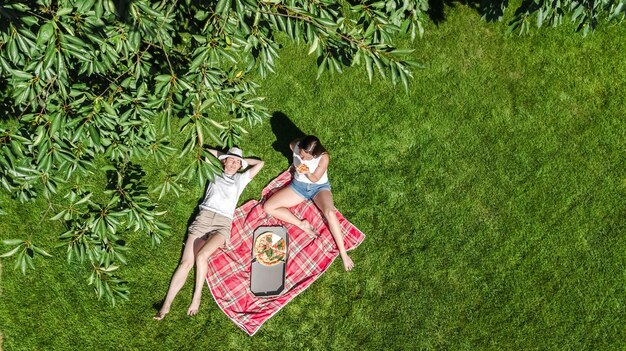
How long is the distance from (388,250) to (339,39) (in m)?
4.03

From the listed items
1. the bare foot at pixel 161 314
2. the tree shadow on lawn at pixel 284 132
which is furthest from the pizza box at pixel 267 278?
the tree shadow on lawn at pixel 284 132

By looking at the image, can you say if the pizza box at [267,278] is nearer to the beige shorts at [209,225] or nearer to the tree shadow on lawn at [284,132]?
the beige shorts at [209,225]

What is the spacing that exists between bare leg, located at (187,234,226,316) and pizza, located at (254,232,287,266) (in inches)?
22.4

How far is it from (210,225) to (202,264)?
554 mm

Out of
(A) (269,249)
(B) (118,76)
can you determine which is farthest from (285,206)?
(B) (118,76)

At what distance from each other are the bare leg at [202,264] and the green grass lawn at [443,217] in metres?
0.17

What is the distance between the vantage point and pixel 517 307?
729 centimetres

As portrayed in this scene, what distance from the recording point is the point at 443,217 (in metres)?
7.70

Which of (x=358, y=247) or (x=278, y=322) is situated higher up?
(x=358, y=247)

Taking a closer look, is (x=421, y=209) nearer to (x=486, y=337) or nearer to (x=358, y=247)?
(x=358, y=247)

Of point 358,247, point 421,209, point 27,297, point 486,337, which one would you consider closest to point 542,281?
point 486,337

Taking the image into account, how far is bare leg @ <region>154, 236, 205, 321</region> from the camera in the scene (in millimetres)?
7211

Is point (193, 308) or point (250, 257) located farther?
A: point (250, 257)

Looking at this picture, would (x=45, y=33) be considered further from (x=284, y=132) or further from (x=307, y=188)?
(x=284, y=132)
